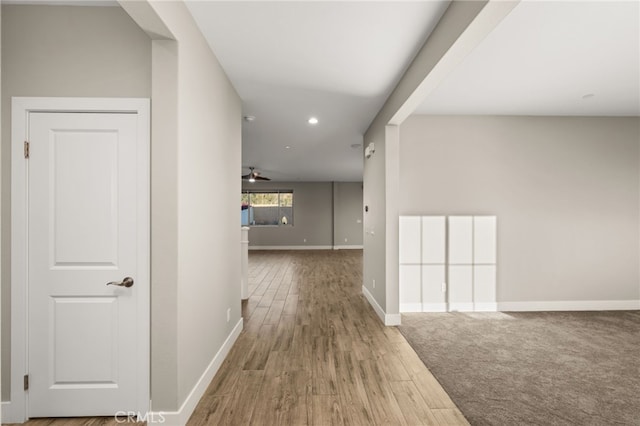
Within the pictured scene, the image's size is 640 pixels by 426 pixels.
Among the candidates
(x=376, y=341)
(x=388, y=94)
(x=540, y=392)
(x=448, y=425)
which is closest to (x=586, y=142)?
(x=388, y=94)

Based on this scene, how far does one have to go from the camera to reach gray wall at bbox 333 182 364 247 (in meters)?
11.7

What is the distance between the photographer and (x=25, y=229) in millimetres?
1982

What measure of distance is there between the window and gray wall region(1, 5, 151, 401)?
965cm

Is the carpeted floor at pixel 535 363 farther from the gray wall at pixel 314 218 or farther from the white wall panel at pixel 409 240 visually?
the gray wall at pixel 314 218

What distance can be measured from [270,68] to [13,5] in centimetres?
178

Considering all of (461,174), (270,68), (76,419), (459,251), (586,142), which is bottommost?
(76,419)

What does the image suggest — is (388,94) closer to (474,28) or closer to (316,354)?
(474,28)

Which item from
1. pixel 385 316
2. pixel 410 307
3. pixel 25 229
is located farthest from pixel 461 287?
pixel 25 229

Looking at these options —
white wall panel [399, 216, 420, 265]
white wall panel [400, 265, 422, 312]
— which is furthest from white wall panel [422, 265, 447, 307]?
white wall panel [399, 216, 420, 265]

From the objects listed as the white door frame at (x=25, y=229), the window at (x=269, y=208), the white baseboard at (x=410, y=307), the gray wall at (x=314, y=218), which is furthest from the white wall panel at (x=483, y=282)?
the window at (x=269, y=208)

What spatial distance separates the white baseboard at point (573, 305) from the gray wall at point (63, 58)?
16.0 feet

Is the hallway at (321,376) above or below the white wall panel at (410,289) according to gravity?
below

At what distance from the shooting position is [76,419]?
1992mm

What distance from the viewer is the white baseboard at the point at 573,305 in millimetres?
4172
